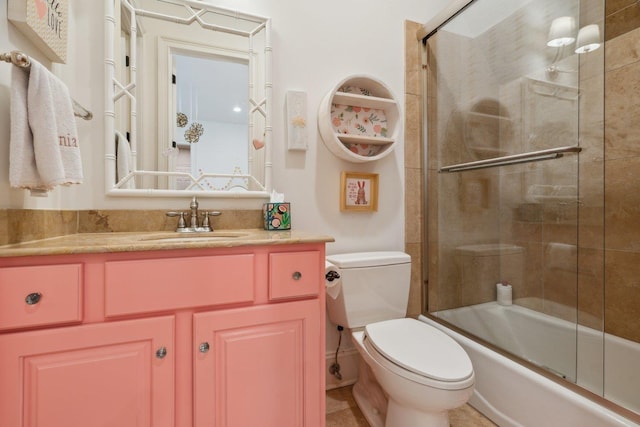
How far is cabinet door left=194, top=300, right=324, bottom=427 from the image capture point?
91 centimetres

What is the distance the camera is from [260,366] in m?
0.96

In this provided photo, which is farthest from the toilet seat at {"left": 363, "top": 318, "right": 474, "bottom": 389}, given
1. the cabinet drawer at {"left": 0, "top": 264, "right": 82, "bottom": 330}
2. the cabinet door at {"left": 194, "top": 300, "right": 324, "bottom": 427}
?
the cabinet drawer at {"left": 0, "top": 264, "right": 82, "bottom": 330}

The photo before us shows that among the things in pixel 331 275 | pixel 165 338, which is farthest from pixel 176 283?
pixel 331 275

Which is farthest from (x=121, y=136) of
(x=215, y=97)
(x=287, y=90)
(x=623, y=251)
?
(x=623, y=251)

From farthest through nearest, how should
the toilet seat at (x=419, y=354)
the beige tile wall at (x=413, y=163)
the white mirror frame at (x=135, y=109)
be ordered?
the beige tile wall at (x=413, y=163), the white mirror frame at (x=135, y=109), the toilet seat at (x=419, y=354)

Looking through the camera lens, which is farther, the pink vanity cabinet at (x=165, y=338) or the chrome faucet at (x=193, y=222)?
the chrome faucet at (x=193, y=222)

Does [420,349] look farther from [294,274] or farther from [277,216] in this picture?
[277,216]

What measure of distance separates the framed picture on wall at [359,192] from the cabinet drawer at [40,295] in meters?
1.17

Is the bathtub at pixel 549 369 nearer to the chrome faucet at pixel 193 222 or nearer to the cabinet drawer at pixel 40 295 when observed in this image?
the chrome faucet at pixel 193 222

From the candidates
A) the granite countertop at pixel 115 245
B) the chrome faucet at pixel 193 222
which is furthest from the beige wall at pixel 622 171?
the chrome faucet at pixel 193 222

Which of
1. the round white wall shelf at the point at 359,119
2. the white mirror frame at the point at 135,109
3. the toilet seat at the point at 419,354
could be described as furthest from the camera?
the round white wall shelf at the point at 359,119

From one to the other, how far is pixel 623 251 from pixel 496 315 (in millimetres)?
655

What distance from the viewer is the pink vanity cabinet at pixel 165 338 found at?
746mm

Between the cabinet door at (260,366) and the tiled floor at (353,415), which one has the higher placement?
the cabinet door at (260,366)
